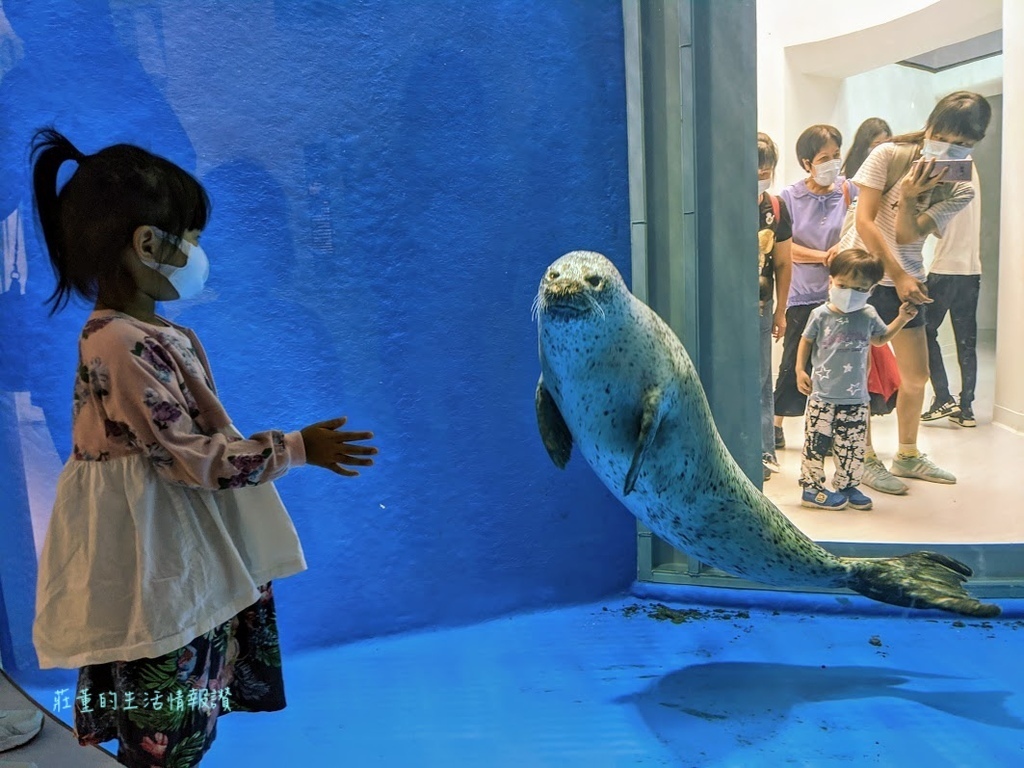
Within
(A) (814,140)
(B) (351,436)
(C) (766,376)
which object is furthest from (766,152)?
(B) (351,436)

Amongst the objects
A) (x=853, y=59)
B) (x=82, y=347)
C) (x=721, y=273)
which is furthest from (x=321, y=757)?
(x=853, y=59)

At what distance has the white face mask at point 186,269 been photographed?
1.60m

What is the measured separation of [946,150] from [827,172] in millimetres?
542

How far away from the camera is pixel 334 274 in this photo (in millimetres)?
3109

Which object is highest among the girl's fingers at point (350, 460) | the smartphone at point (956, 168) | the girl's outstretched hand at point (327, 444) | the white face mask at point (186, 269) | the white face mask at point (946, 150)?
the white face mask at point (946, 150)

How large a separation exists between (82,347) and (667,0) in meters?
3.08

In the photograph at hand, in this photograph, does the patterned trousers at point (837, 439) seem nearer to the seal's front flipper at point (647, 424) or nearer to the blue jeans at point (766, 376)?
the blue jeans at point (766, 376)

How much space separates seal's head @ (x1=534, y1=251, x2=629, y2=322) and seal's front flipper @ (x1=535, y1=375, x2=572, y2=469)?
363mm

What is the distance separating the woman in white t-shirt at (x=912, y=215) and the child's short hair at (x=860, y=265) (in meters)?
0.03

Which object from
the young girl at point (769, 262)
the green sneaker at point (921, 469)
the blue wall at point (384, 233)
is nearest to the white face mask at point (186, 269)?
the blue wall at point (384, 233)

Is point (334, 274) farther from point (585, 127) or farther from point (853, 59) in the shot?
point (853, 59)

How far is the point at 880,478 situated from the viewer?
3865 millimetres

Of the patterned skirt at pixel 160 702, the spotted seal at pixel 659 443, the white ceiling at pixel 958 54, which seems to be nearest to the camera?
the patterned skirt at pixel 160 702

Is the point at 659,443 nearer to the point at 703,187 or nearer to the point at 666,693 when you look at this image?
the point at 666,693
